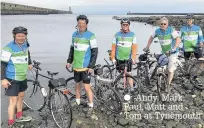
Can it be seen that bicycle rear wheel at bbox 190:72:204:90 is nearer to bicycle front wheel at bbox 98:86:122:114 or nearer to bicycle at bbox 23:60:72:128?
bicycle front wheel at bbox 98:86:122:114

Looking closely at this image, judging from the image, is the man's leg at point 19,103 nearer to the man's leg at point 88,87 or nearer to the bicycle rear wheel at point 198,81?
the man's leg at point 88,87

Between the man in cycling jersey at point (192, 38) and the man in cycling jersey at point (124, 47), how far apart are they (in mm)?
3619

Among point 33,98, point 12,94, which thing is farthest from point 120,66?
point 12,94

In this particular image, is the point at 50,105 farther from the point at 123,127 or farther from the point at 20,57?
the point at 123,127

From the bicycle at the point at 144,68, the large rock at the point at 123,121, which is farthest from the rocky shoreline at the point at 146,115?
the bicycle at the point at 144,68

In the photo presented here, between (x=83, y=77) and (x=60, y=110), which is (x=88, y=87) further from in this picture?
(x=60, y=110)

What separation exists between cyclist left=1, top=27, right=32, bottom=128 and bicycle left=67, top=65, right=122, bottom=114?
2231mm

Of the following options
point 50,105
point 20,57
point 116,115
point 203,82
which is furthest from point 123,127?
point 203,82

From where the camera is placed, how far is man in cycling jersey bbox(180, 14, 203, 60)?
13.0 m

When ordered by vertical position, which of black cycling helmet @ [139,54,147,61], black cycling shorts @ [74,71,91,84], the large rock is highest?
black cycling helmet @ [139,54,147,61]

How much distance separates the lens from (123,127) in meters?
9.06

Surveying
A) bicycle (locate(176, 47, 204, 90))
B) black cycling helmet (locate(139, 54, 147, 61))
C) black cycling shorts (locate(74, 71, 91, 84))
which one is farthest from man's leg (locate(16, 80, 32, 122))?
bicycle (locate(176, 47, 204, 90))

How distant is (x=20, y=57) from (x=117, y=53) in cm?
389

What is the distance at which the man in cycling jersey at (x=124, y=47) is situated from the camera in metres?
10.6
